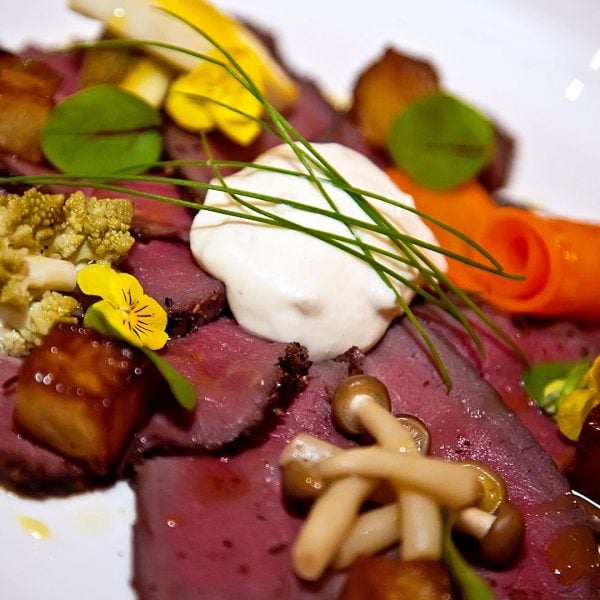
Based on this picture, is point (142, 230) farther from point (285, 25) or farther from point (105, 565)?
point (285, 25)

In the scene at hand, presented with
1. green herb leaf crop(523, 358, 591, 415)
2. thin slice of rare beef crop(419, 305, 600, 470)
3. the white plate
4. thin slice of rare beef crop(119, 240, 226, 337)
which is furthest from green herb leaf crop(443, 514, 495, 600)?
the white plate

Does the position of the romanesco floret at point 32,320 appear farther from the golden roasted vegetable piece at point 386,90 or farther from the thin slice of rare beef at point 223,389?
the golden roasted vegetable piece at point 386,90

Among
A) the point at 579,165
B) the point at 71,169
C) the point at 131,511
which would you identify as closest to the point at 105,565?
the point at 131,511

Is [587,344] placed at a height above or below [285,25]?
below

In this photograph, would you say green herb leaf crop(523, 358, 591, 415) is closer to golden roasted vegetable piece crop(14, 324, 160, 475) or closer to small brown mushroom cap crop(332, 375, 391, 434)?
small brown mushroom cap crop(332, 375, 391, 434)

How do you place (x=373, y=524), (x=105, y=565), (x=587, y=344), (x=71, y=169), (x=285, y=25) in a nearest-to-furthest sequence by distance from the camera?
(x=373, y=524)
(x=105, y=565)
(x=71, y=169)
(x=587, y=344)
(x=285, y=25)

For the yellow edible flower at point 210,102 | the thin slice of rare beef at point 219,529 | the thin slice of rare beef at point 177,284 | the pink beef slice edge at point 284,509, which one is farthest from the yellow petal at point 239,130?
the thin slice of rare beef at point 219,529

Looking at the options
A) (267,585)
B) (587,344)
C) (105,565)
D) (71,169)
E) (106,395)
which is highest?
(587,344)
